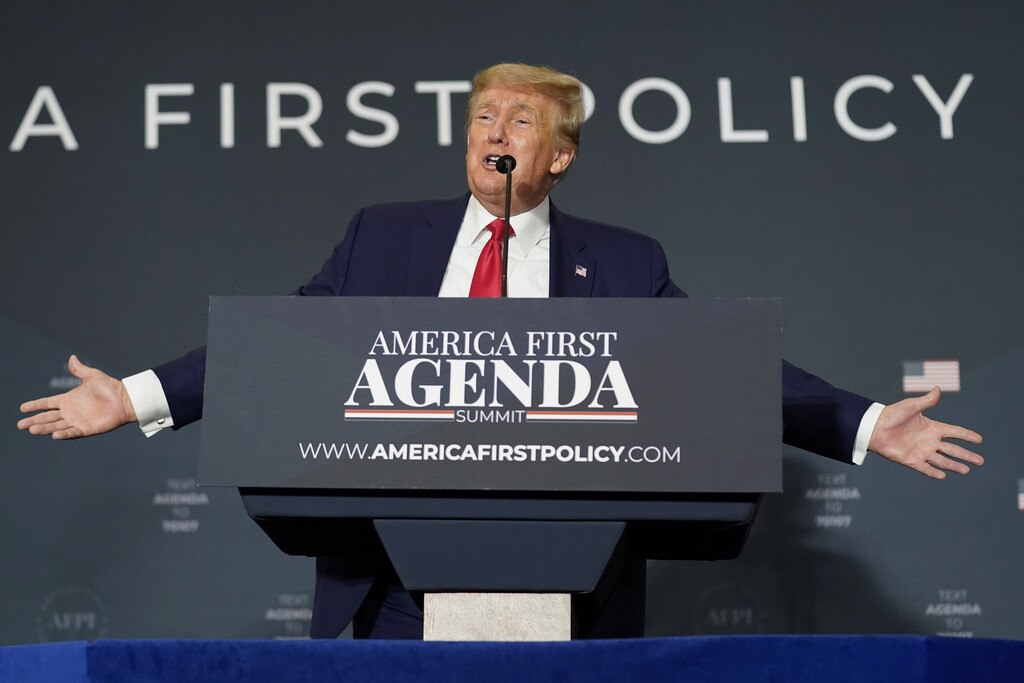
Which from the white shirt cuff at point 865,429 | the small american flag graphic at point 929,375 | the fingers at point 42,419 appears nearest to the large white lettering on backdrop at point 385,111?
the small american flag graphic at point 929,375

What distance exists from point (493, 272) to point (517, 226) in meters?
0.16

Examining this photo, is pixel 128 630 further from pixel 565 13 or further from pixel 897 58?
pixel 897 58

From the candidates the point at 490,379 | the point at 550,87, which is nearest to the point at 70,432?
the point at 490,379

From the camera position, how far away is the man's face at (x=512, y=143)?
224 cm

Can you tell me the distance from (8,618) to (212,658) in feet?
7.53

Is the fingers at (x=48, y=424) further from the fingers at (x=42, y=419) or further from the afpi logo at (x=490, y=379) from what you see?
the afpi logo at (x=490, y=379)

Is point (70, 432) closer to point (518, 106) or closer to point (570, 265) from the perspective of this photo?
point (570, 265)

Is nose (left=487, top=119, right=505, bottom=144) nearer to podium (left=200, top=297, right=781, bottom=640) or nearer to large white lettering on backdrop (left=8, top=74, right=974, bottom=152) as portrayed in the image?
podium (left=200, top=297, right=781, bottom=640)

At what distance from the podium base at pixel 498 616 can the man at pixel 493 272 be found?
43 centimetres

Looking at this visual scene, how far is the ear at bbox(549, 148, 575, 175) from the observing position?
7.79 feet

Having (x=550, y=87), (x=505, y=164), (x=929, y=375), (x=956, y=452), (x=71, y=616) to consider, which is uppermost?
(x=550, y=87)

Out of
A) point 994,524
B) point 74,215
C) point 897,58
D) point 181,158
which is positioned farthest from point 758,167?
point 74,215

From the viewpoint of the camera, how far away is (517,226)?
7.43ft

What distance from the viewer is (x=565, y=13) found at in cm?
359
